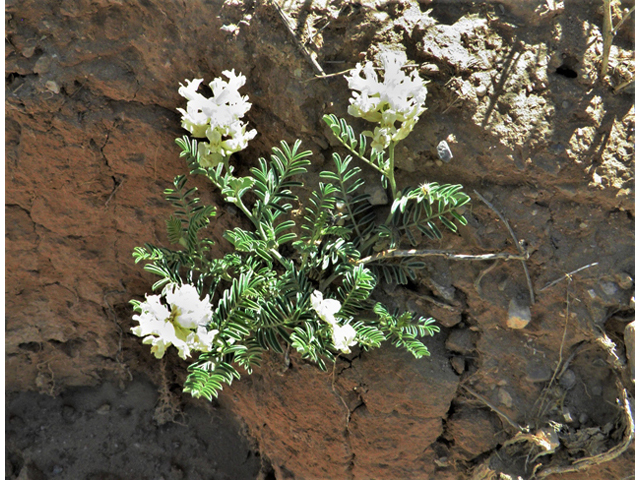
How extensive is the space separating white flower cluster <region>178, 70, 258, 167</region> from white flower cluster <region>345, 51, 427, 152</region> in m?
0.41

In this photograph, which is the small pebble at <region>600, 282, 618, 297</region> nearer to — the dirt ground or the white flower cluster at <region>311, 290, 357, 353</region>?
the white flower cluster at <region>311, 290, 357, 353</region>

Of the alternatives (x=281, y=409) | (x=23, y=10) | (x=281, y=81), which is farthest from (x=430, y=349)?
(x=23, y=10)

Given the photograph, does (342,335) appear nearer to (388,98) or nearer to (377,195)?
(377,195)

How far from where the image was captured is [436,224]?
2252 millimetres

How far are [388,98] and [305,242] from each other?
2.17ft

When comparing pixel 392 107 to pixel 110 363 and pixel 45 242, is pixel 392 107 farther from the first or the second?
pixel 110 363

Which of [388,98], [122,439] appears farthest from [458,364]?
[122,439]

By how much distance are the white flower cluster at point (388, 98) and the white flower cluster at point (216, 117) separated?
0.41 metres

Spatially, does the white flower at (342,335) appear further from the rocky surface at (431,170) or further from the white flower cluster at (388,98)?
the white flower cluster at (388,98)

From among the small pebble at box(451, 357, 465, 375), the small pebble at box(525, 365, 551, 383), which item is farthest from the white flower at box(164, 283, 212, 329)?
the small pebble at box(525, 365, 551, 383)

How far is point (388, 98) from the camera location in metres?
1.92

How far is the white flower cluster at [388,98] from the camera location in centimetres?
192

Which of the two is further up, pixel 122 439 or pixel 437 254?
pixel 437 254

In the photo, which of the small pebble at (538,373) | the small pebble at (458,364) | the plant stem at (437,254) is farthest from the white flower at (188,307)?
the small pebble at (538,373)
